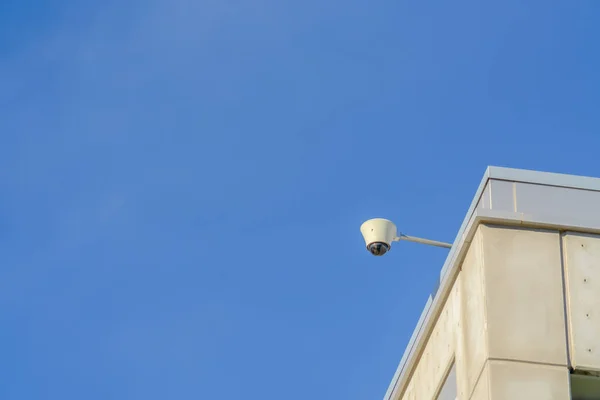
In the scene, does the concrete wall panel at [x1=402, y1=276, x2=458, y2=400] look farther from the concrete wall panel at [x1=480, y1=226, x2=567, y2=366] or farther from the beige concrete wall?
the concrete wall panel at [x1=480, y1=226, x2=567, y2=366]

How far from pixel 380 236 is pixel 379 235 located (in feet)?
0.06

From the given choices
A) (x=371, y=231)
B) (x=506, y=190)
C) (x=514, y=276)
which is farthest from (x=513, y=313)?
(x=371, y=231)

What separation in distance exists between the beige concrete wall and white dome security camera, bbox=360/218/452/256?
7.14 feet

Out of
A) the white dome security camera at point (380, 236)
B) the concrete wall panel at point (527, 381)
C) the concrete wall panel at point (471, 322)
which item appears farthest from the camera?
the white dome security camera at point (380, 236)

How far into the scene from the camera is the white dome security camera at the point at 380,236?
20.7m

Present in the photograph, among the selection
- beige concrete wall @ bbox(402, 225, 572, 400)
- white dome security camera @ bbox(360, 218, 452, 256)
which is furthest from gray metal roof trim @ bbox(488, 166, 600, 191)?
white dome security camera @ bbox(360, 218, 452, 256)

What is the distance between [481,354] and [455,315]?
147cm

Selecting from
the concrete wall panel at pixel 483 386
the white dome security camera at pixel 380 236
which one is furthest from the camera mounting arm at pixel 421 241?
the concrete wall panel at pixel 483 386

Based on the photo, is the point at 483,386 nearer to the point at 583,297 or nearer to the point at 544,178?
the point at 583,297

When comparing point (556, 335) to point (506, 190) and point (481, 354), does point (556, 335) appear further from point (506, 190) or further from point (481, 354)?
point (506, 190)

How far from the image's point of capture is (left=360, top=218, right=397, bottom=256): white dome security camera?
20656 millimetres

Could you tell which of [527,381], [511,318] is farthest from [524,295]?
[527,381]

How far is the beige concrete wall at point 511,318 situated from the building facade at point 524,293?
0.01m

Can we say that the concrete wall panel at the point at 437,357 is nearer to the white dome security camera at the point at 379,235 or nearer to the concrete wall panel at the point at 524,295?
the concrete wall panel at the point at 524,295
